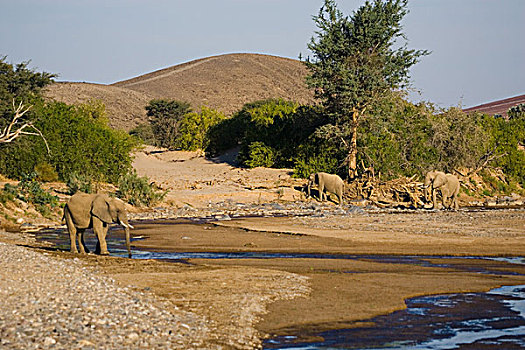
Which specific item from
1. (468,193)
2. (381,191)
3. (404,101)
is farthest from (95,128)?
(468,193)

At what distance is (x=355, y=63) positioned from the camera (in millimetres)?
35969

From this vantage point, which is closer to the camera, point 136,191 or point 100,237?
point 100,237

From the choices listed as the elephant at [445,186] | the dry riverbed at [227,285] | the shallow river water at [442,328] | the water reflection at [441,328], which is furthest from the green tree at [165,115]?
the water reflection at [441,328]

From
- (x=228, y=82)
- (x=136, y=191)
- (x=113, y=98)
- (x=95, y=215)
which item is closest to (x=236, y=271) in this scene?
(x=95, y=215)

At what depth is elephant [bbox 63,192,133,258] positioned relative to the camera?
16.3 metres

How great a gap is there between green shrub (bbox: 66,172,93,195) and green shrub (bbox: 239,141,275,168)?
39.7 feet

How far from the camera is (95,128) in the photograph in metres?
34.7

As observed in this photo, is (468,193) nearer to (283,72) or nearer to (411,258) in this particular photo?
(411,258)

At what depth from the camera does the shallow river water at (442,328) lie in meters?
8.44

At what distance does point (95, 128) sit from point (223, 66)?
390ft

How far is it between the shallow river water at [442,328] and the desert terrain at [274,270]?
0.31m

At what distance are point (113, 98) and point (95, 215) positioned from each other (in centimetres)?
9642

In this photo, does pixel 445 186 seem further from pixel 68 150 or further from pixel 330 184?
pixel 68 150

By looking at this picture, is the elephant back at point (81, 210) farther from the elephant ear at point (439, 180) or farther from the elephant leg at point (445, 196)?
the elephant leg at point (445, 196)
